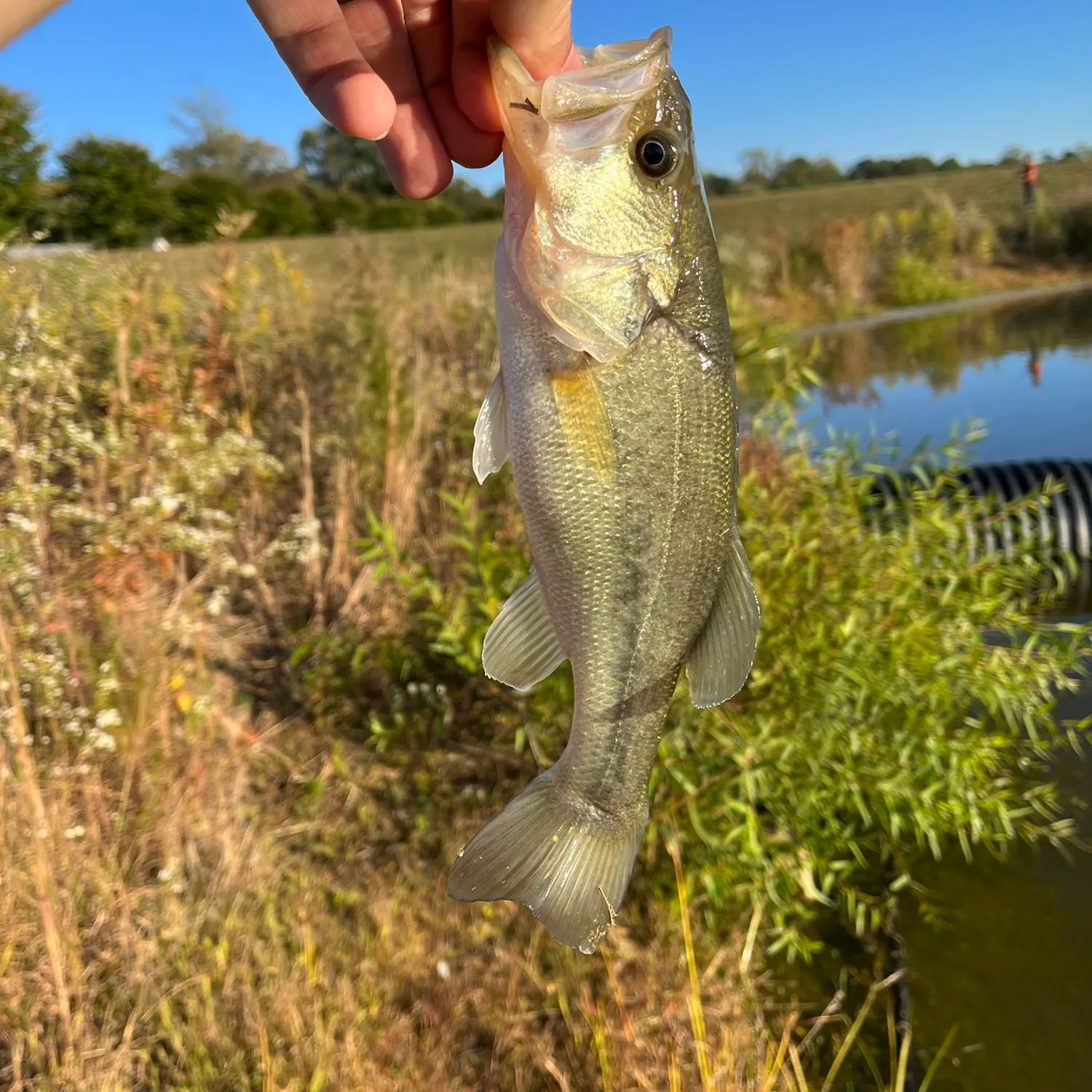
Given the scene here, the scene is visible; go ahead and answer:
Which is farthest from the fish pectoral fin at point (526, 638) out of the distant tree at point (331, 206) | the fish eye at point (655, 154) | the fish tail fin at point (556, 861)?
the distant tree at point (331, 206)

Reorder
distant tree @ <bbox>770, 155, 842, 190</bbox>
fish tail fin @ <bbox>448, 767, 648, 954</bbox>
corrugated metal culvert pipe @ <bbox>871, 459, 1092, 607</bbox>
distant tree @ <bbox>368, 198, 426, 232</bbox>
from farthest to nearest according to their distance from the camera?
distant tree @ <bbox>770, 155, 842, 190</bbox>, distant tree @ <bbox>368, 198, 426, 232</bbox>, corrugated metal culvert pipe @ <bbox>871, 459, 1092, 607</bbox>, fish tail fin @ <bbox>448, 767, 648, 954</bbox>

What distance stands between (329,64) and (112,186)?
18165mm

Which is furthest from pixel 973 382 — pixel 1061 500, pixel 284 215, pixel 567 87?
pixel 284 215

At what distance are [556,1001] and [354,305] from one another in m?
4.42

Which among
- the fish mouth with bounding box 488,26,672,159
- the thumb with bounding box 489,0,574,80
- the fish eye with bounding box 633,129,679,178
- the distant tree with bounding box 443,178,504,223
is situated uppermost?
the distant tree with bounding box 443,178,504,223

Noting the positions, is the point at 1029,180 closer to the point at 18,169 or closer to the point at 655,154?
the point at 18,169

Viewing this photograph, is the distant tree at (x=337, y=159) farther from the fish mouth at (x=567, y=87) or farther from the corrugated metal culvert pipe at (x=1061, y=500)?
the fish mouth at (x=567, y=87)

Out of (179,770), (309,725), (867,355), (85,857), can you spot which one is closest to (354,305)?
(309,725)

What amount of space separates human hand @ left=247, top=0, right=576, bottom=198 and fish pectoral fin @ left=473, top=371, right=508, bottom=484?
0.56m

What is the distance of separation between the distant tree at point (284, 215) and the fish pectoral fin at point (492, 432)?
2015 cm

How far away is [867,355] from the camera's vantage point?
1503cm

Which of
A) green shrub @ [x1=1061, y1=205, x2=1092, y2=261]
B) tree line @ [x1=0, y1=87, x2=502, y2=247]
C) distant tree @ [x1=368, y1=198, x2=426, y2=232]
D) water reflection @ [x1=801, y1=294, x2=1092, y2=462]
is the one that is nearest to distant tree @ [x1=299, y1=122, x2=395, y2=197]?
tree line @ [x1=0, y1=87, x2=502, y2=247]

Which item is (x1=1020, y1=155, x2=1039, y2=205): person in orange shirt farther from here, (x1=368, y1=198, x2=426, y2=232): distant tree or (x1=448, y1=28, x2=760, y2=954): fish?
(x1=448, y1=28, x2=760, y2=954): fish

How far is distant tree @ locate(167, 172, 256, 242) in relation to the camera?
15572 millimetres
